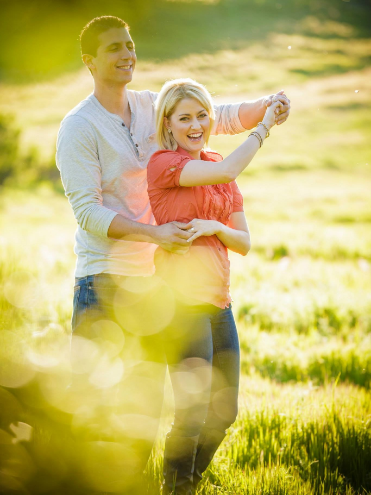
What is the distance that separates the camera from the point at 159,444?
3.51m

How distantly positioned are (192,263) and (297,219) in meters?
18.6

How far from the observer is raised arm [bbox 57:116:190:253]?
296cm

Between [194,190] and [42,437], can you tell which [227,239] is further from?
[42,437]

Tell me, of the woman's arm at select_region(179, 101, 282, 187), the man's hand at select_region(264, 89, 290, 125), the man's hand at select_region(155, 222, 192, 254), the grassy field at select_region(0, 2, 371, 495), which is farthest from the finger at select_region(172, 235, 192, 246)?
the grassy field at select_region(0, 2, 371, 495)

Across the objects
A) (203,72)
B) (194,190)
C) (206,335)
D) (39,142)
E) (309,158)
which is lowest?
(206,335)

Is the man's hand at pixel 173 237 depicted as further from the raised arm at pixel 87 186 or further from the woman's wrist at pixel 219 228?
the woman's wrist at pixel 219 228

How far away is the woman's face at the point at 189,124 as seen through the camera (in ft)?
9.73

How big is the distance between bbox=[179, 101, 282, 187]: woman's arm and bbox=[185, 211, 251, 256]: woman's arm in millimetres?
217

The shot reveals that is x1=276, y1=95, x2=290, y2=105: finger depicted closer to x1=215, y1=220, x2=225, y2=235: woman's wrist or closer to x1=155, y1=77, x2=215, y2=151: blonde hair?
x1=155, y1=77, x2=215, y2=151: blonde hair

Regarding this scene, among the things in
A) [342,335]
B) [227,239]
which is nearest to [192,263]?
[227,239]

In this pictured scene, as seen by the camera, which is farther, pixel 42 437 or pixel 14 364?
pixel 14 364

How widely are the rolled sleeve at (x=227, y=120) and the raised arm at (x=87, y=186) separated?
0.91m

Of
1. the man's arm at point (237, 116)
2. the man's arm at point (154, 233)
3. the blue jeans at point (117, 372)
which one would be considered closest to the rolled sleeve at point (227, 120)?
the man's arm at point (237, 116)

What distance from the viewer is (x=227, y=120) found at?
3.55 meters
